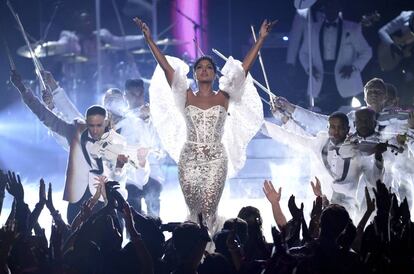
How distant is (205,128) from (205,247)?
8.70 feet

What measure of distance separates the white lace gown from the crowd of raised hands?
2085 millimetres

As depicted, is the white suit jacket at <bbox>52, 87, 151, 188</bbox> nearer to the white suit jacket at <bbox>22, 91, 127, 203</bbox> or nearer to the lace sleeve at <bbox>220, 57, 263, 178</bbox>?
the white suit jacket at <bbox>22, 91, 127, 203</bbox>

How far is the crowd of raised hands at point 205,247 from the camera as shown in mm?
4047

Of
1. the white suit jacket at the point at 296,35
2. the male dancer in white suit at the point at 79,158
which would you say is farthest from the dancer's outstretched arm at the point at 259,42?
the white suit jacket at the point at 296,35

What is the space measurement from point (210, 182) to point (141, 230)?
2.33 metres

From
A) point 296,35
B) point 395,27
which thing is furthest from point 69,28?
point 395,27

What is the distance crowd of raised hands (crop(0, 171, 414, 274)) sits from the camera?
4.05 meters

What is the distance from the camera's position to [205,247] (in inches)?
167

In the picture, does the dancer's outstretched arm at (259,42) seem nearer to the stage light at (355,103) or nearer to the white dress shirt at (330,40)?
the stage light at (355,103)

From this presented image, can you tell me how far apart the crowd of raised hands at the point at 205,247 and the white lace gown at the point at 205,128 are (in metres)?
2.09

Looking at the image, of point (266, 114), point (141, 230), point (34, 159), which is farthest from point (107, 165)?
point (34, 159)

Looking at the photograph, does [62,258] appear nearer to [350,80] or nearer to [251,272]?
[251,272]

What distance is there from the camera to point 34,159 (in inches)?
526

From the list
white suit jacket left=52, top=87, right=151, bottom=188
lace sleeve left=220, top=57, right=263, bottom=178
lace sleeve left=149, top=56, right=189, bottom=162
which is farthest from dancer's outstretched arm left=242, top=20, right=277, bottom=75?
white suit jacket left=52, top=87, right=151, bottom=188
